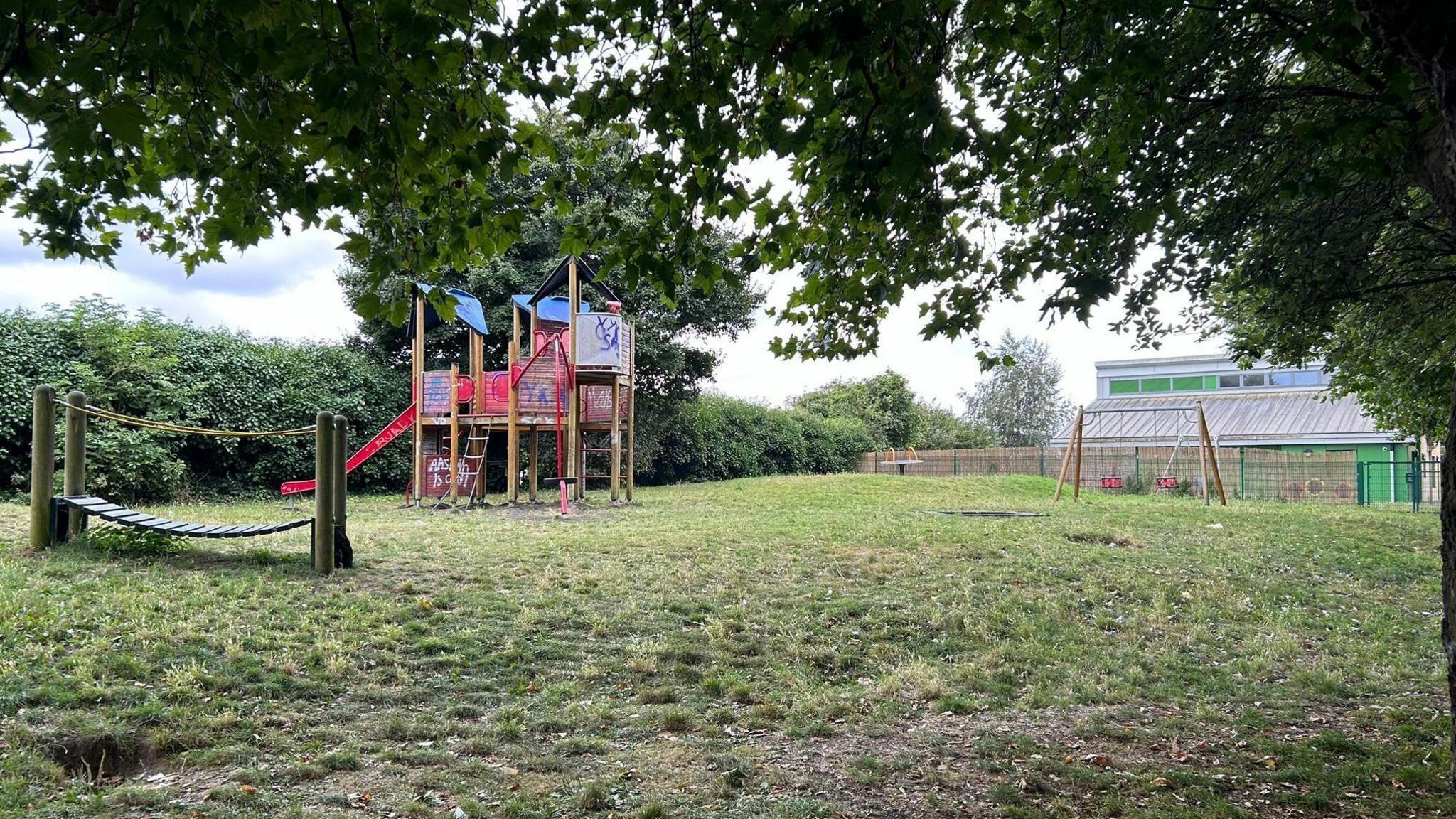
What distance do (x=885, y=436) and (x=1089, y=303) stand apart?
34.6 m

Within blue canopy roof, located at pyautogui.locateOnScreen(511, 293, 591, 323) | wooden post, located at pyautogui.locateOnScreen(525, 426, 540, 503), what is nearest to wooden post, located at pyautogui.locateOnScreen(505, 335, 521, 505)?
wooden post, located at pyautogui.locateOnScreen(525, 426, 540, 503)

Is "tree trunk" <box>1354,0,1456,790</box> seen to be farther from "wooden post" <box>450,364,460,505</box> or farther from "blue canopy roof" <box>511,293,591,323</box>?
→ "wooden post" <box>450,364,460,505</box>

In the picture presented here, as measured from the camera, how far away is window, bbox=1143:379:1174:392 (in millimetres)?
46188

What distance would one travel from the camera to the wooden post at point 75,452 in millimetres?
7516

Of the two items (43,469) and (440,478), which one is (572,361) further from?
(43,469)

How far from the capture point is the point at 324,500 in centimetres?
718

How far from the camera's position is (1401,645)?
627 centimetres

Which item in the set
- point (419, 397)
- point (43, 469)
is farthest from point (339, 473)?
point (419, 397)

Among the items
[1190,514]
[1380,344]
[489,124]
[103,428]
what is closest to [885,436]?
[1190,514]

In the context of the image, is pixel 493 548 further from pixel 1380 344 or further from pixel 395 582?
pixel 1380 344

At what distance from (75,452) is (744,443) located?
2093cm

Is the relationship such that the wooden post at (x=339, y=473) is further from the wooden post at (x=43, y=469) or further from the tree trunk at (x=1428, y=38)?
the tree trunk at (x=1428, y=38)

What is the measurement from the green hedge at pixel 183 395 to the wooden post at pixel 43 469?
6.16 m

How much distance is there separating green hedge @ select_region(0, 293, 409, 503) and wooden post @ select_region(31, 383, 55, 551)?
616 cm
